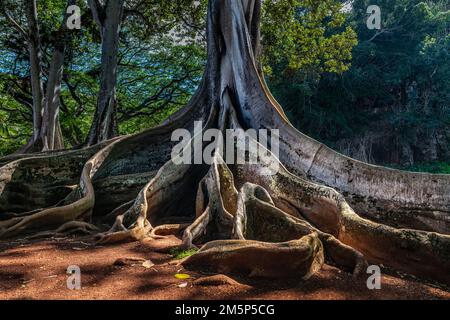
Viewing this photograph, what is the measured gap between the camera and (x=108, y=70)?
26.1ft

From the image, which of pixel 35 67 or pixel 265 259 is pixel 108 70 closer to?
pixel 35 67

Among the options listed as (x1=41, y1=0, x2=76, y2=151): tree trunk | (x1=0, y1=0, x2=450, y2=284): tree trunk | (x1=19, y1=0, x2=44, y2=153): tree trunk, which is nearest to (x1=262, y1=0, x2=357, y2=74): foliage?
(x1=0, y1=0, x2=450, y2=284): tree trunk

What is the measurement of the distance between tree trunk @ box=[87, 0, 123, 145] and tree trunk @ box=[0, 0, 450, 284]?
2106 millimetres

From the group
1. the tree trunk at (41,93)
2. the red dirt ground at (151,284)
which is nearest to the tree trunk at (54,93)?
the tree trunk at (41,93)

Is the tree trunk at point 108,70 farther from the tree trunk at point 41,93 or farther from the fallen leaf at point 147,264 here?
the fallen leaf at point 147,264

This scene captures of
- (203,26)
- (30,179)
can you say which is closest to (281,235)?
(30,179)

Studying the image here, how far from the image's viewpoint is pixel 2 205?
16.6 ft

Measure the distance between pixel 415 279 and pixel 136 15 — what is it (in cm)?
1117

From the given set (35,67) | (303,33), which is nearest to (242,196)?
Result: (35,67)

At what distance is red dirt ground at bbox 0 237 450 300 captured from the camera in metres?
2.38

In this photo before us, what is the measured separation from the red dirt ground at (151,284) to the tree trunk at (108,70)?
4.75 metres

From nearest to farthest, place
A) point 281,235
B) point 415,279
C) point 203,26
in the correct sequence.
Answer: point 415,279 → point 281,235 → point 203,26

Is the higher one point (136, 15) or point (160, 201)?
point (136, 15)
